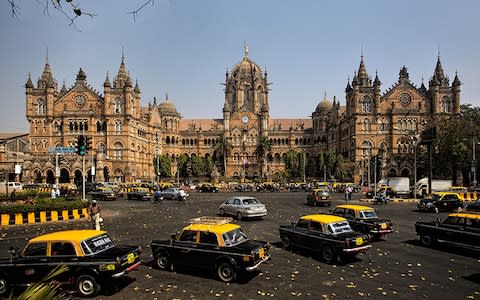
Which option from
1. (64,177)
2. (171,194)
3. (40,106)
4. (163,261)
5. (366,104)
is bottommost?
(171,194)

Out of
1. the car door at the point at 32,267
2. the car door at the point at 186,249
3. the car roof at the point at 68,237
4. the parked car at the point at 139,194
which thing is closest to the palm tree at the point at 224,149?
the parked car at the point at 139,194

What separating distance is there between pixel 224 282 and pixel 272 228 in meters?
9.61

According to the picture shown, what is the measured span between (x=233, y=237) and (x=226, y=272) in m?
1.06

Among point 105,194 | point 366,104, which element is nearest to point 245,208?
point 105,194

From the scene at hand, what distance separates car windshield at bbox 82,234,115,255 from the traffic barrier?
14.8 m

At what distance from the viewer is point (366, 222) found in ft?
52.2

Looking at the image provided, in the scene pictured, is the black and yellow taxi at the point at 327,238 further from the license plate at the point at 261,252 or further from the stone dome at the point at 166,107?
the stone dome at the point at 166,107

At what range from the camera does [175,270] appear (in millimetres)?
11305

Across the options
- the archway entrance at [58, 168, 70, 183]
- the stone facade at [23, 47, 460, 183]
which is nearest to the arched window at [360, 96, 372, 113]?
the stone facade at [23, 47, 460, 183]

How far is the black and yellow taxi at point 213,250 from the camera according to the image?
400 inches

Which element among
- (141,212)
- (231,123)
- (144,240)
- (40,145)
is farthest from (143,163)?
(144,240)

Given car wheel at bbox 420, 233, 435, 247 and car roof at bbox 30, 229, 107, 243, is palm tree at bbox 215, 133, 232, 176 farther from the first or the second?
car roof at bbox 30, 229, 107, 243

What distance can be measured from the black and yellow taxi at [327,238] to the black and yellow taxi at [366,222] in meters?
2.96

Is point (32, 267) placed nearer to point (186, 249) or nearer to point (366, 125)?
point (186, 249)
